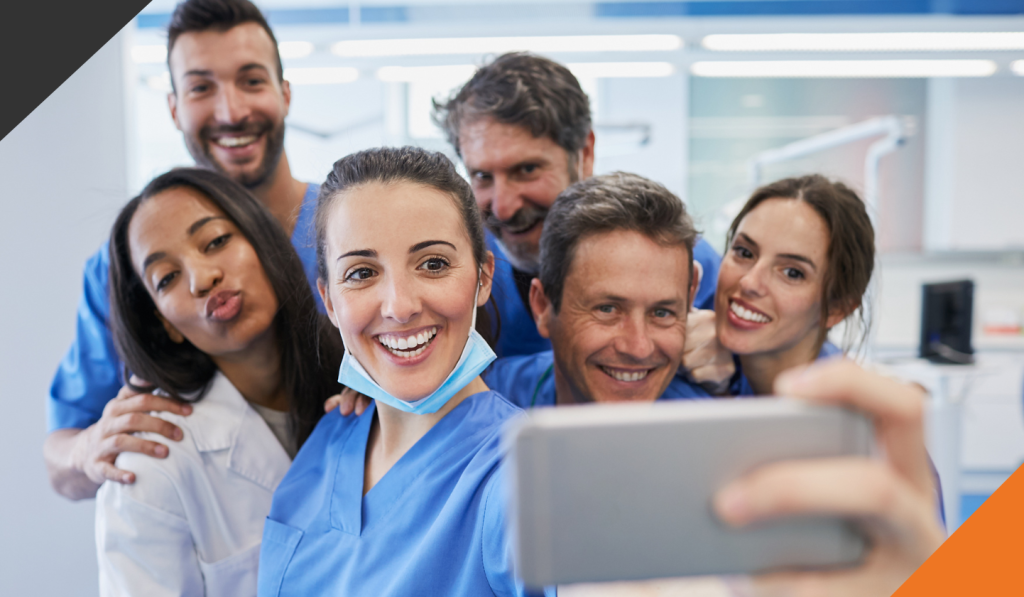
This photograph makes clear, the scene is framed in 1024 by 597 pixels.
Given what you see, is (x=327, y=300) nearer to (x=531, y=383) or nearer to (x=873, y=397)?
(x=531, y=383)

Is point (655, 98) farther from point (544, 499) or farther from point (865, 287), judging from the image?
point (544, 499)

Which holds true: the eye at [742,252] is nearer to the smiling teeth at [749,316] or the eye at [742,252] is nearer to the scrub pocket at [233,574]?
the smiling teeth at [749,316]

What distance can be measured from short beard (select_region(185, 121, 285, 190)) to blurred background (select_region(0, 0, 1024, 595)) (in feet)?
0.69

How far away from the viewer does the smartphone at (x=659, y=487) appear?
419 millimetres

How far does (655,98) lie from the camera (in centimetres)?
575

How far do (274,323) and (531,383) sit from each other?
0.61 m

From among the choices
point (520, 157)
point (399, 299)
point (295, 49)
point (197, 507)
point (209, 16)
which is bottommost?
point (197, 507)

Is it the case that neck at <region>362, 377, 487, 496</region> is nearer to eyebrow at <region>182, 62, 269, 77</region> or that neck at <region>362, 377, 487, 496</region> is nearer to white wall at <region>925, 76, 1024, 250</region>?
eyebrow at <region>182, 62, 269, 77</region>

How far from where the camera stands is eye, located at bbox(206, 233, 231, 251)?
1426 mm

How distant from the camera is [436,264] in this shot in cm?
111

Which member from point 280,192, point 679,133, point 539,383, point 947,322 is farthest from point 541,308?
point 679,133

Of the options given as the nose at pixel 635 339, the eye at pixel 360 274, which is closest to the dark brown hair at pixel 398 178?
the eye at pixel 360 274

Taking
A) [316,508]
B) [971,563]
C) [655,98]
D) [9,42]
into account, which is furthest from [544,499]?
[655,98]

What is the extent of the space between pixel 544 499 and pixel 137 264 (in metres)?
1.31
